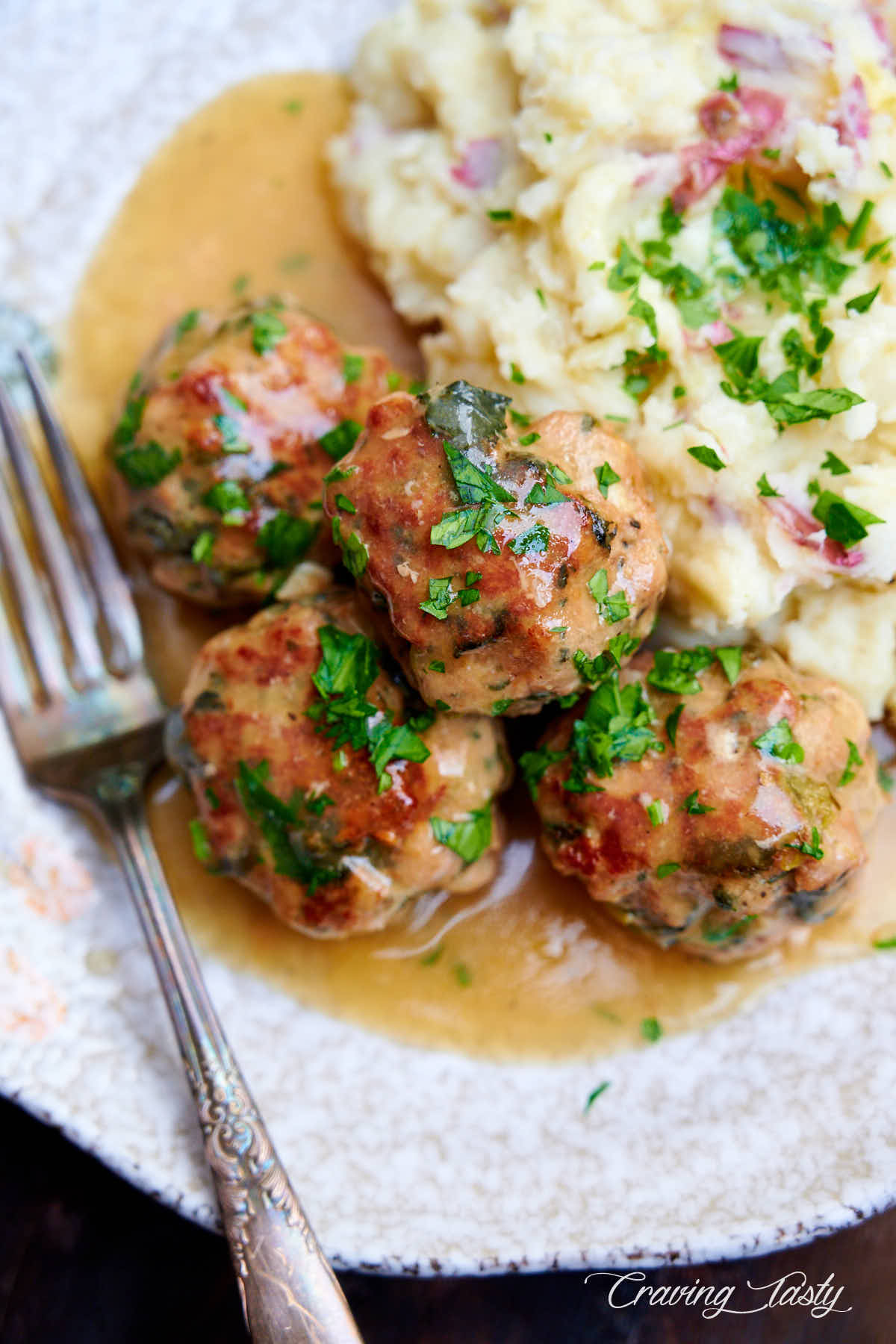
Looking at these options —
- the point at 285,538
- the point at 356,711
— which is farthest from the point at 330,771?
the point at 285,538

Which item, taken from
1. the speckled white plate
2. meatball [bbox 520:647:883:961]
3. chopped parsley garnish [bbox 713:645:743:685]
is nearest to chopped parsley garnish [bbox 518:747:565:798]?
meatball [bbox 520:647:883:961]

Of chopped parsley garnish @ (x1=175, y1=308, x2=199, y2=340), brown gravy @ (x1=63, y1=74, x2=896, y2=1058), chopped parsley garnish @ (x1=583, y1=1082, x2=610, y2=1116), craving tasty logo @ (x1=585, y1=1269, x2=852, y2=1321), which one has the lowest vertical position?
craving tasty logo @ (x1=585, y1=1269, x2=852, y2=1321)

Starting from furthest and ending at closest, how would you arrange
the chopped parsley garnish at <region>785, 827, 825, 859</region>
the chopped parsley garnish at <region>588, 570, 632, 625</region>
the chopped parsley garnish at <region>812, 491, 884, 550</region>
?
the chopped parsley garnish at <region>812, 491, 884, 550</region>, the chopped parsley garnish at <region>785, 827, 825, 859</region>, the chopped parsley garnish at <region>588, 570, 632, 625</region>

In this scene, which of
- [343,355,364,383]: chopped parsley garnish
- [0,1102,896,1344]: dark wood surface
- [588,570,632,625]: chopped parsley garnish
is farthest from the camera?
[0,1102,896,1344]: dark wood surface

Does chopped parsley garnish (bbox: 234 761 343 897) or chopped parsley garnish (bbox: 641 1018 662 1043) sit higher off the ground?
chopped parsley garnish (bbox: 234 761 343 897)

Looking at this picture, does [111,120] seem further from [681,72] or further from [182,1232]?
[182,1232]

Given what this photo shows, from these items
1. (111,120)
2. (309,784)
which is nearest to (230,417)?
(309,784)

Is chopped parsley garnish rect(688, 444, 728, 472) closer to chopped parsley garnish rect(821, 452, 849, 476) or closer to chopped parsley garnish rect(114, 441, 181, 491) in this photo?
chopped parsley garnish rect(821, 452, 849, 476)
